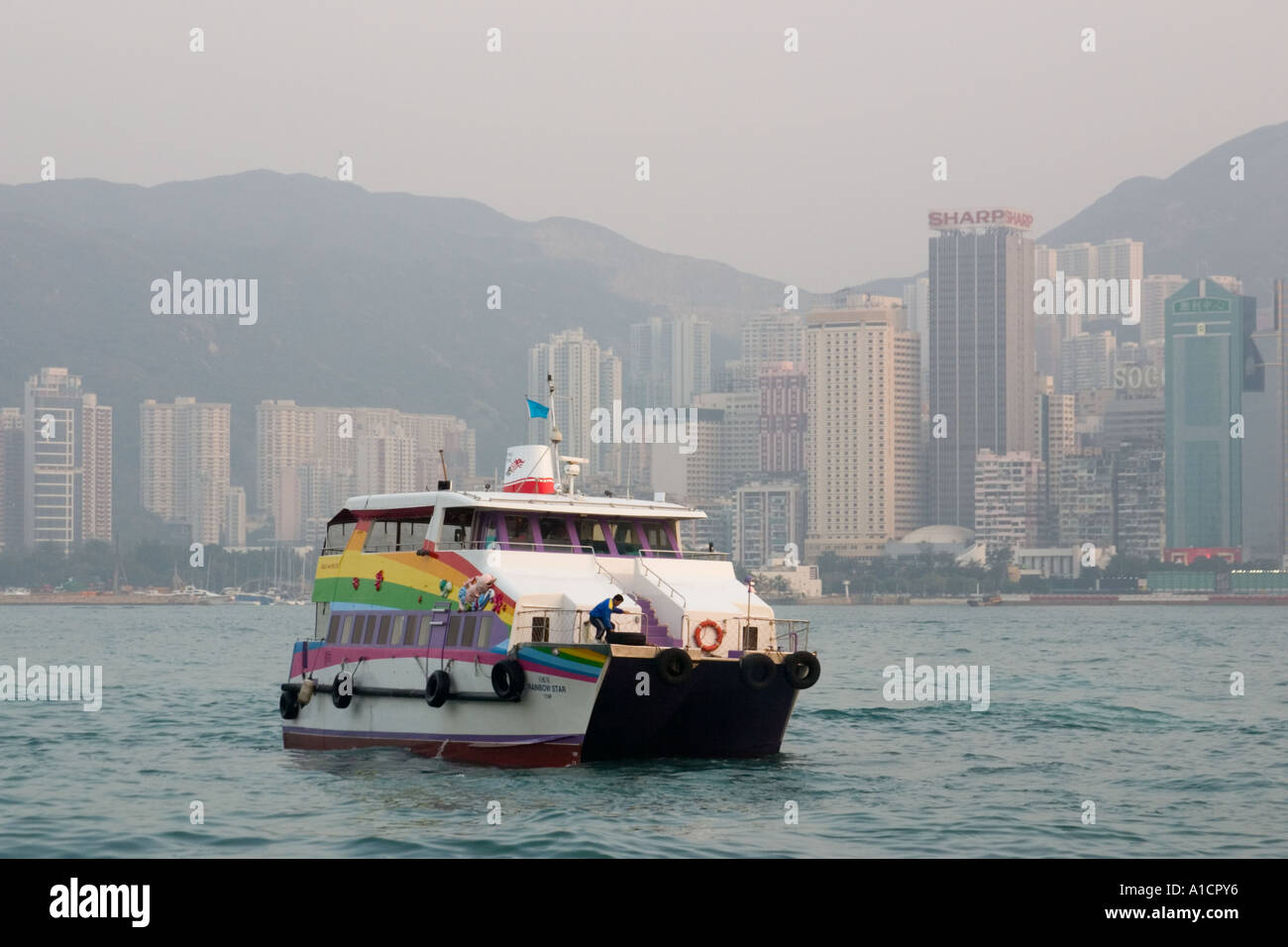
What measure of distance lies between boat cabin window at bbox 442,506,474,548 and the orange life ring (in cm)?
423

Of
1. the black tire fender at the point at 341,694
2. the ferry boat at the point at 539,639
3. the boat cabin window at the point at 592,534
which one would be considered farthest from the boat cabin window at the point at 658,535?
the black tire fender at the point at 341,694

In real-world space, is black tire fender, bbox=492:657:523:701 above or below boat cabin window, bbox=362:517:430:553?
below

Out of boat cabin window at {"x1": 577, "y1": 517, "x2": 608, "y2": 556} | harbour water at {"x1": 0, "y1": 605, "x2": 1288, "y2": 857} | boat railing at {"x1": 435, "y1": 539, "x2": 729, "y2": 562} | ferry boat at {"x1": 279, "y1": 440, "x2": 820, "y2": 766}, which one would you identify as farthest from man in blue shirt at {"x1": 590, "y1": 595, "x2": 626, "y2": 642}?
boat cabin window at {"x1": 577, "y1": 517, "x2": 608, "y2": 556}

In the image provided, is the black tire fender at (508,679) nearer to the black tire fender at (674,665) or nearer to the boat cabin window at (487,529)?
the black tire fender at (674,665)

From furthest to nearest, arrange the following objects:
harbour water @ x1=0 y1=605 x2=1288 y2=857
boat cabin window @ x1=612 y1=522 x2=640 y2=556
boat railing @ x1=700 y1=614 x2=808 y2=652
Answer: boat cabin window @ x1=612 y1=522 x2=640 y2=556
boat railing @ x1=700 y1=614 x2=808 y2=652
harbour water @ x1=0 y1=605 x2=1288 y2=857

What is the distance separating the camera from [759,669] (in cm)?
2872

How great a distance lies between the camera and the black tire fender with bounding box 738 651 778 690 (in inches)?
1125


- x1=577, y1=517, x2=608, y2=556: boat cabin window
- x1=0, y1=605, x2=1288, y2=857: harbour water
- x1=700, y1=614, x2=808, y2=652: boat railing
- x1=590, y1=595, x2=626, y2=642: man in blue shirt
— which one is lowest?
x1=0, y1=605, x2=1288, y2=857: harbour water

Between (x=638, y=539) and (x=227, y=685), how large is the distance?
103 ft

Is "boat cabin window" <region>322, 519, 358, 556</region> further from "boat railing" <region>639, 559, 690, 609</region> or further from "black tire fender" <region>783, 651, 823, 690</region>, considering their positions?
"black tire fender" <region>783, 651, 823, 690</region>

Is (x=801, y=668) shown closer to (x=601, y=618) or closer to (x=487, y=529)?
(x=601, y=618)

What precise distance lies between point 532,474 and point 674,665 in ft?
21.7

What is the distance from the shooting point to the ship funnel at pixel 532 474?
32.7 metres

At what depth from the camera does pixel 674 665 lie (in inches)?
1083
